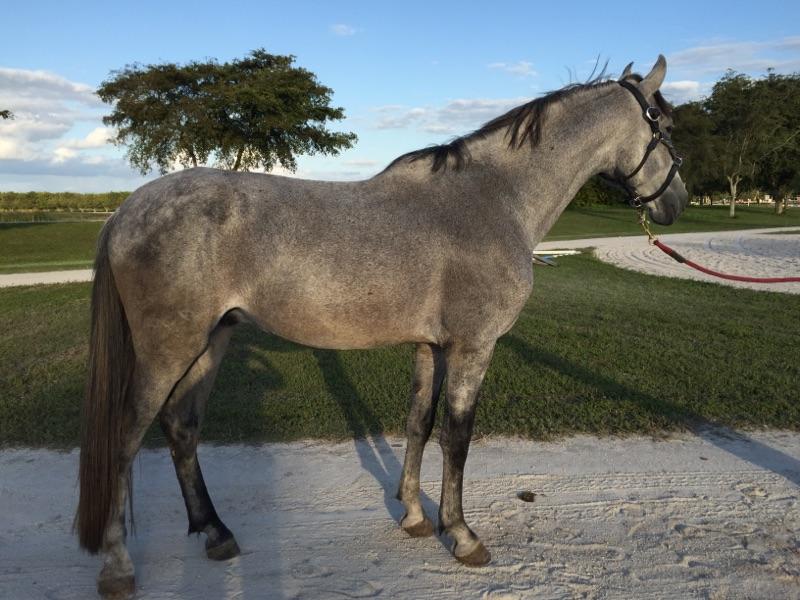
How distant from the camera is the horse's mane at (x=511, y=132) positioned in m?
3.59

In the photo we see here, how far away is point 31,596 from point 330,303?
6.83ft

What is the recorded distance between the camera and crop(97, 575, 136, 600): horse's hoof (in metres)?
3.09

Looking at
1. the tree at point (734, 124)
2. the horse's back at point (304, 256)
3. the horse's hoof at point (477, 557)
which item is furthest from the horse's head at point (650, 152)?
the tree at point (734, 124)

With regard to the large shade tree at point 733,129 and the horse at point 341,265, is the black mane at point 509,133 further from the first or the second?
the large shade tree at point 733,129

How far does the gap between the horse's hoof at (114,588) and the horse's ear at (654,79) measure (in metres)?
3.94

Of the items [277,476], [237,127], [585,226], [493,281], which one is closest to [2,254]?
[237,127]

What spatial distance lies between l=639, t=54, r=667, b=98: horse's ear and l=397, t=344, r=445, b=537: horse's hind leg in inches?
78.0

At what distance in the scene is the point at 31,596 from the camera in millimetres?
3059

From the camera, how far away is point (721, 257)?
771 inches

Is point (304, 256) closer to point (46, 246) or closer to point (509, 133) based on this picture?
point (509, 133)

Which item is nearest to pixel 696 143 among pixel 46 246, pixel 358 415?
pixel 46 246

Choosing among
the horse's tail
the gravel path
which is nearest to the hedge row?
the gravel path

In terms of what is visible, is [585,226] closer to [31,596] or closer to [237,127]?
[237,127]

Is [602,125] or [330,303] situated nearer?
[330,303]
